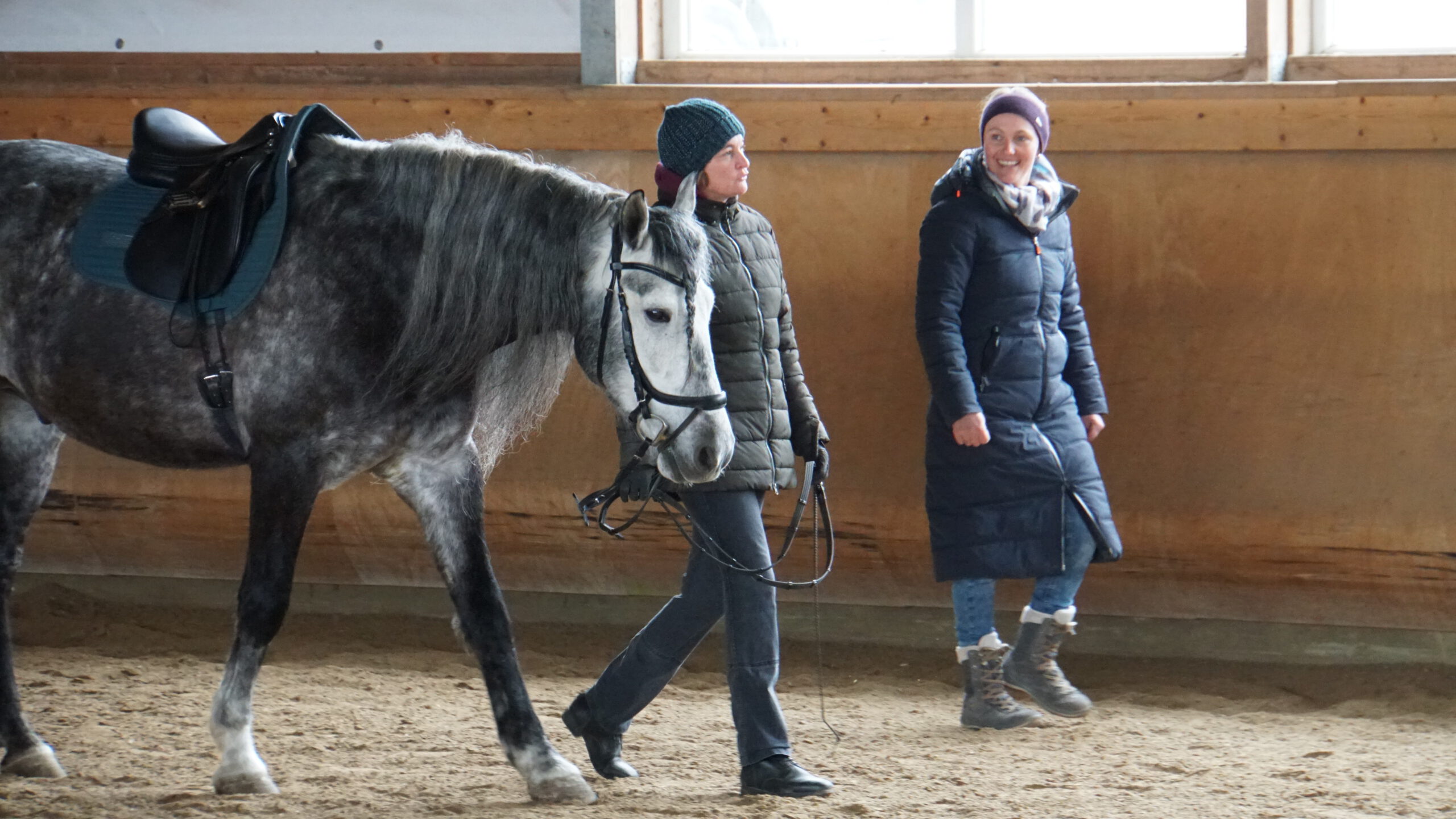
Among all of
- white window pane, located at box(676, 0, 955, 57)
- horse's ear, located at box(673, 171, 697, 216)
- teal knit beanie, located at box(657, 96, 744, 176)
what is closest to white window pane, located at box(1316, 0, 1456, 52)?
white window pane, located at box(676, 0, 955, 57)

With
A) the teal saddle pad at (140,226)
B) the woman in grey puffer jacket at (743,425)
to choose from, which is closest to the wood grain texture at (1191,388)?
the woman in grey puffer jacket at (743,425)

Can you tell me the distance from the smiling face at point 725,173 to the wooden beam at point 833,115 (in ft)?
5.83

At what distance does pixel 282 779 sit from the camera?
3.56 metres

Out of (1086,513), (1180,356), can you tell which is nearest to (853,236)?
(1180,356)

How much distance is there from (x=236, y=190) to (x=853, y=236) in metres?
2.23

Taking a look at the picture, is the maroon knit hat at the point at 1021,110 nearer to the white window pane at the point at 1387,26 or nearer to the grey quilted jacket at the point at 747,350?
the grey quilted jacket at the point at 747,350

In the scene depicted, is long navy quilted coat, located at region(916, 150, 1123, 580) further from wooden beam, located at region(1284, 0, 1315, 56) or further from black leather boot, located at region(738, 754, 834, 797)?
wooden beam, located at region(1284, 0, 1315, 56)

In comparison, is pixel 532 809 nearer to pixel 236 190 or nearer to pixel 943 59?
pixel 236 190

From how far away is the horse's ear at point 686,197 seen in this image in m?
3.12

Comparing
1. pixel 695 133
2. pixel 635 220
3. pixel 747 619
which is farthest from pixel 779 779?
pixel 695 133

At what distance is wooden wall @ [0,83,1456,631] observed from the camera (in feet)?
15.3

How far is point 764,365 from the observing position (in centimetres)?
333

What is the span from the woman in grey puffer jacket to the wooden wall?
1701 millimetres

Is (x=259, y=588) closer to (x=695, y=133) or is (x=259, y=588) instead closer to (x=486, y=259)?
(x=486, y=259)
